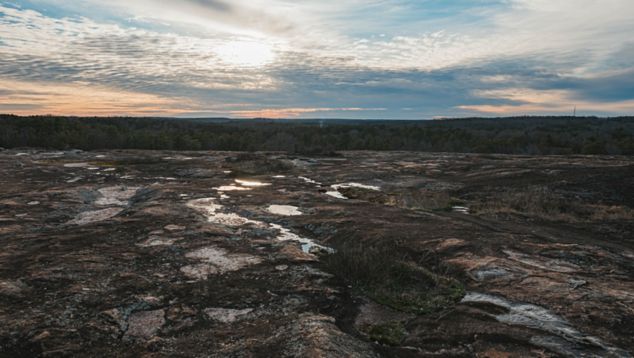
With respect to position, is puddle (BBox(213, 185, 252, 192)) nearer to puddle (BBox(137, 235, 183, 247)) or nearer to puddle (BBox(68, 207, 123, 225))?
puddle (BBox(68, 207, 123, 225))

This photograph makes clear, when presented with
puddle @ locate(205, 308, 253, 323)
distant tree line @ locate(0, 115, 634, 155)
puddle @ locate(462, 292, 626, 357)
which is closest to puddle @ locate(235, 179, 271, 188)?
puddle @ locate(205, 308, 253, 323)

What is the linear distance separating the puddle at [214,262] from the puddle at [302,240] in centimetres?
201

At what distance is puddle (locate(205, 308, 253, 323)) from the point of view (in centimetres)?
774

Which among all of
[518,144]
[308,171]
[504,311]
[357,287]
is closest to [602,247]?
[504,311]

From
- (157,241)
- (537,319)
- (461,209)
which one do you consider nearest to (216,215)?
(157,241)

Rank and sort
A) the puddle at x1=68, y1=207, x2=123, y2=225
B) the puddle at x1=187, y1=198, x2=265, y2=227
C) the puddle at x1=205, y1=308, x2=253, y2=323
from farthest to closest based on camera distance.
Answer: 1. the puddle at x1=187, y1=198, x2=265, y2=227
2. the puddle at x1=68, y1=207, x2=123, y2=225
3. the puddle at x1=205, y1=308, x2=253, y2=323

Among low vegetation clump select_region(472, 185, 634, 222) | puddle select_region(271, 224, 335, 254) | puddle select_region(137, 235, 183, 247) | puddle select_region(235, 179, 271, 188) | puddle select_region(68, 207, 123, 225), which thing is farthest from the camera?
puddle select_region(235, 179, 271, 188)

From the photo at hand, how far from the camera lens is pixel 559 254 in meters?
12.0

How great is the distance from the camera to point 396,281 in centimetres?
967

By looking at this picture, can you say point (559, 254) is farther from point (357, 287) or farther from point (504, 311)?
point (357, 287)

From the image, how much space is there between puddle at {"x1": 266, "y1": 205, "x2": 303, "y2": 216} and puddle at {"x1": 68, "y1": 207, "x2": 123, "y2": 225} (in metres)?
6.65

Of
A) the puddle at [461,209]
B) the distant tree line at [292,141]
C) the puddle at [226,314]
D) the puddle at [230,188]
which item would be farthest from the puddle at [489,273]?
the distant tree line at [292,141]

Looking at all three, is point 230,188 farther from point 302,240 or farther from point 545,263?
point 545,263

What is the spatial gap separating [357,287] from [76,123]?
323 feet
